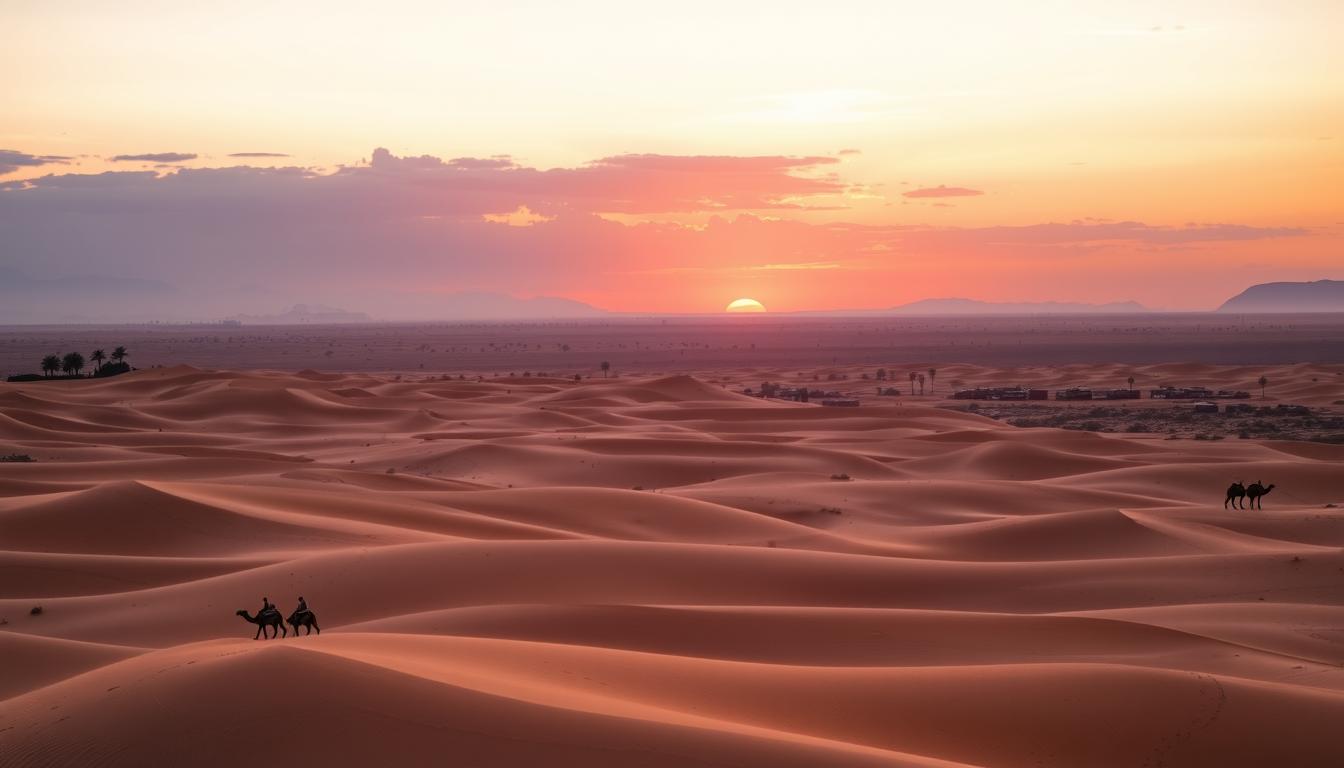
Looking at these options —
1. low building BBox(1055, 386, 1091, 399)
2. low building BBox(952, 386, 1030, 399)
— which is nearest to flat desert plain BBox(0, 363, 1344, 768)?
low building BBox(1055, 386, 1091, 399)

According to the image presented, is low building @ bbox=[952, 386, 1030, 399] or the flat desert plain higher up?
low building @ bbox=[952, 386, 1030, 399]

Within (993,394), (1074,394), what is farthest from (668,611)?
(1074,394)

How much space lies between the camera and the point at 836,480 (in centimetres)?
2962

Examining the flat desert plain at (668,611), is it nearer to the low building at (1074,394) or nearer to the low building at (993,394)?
the low building at (1074,394)

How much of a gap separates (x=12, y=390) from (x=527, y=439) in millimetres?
23559

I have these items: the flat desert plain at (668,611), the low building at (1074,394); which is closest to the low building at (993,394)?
the low building at (1074,394)

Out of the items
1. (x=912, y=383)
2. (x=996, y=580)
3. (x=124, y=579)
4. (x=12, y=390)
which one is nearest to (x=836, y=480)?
(x=996, y=580)

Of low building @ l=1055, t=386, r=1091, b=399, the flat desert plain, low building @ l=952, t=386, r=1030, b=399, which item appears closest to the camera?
the flat desert plain

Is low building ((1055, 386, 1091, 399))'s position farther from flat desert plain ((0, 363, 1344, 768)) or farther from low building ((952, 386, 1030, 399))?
flat desert plain ((0, 363, 1344, 768))

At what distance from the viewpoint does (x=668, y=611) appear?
1212cm

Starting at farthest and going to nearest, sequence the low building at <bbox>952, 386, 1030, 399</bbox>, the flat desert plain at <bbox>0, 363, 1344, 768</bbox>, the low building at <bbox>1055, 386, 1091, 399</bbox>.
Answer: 1. the low building at <bbox>952, 386, 1030, 399</bbox>
2. the low building at <bbox>1055, 386, 1091, 399</bbox>
3. the flat desert plain at <bbox>0, 363, 1344, 768</bbox>

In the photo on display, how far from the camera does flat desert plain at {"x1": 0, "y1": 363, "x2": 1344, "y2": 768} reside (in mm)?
6895

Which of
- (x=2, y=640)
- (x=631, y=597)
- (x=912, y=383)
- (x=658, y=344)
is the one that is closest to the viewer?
(x=2, y=640)

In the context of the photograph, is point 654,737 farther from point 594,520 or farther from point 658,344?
point 658,344
